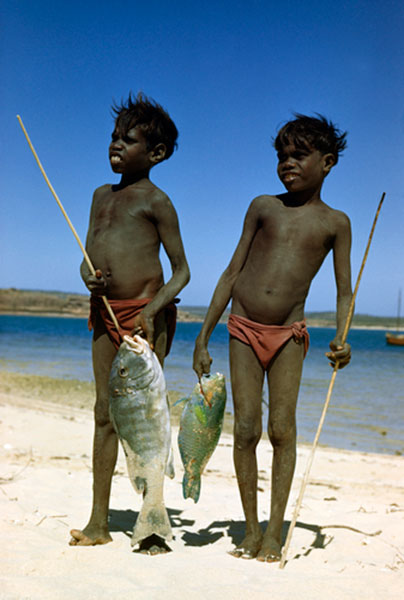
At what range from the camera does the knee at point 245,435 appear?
3500mm

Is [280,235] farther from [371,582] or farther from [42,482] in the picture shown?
[42,482]

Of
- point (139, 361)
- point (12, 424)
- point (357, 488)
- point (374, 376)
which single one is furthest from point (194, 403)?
point (374, 376)

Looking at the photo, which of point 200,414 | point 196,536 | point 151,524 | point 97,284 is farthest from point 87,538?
point 97,284

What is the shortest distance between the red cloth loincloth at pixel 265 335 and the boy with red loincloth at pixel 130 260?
0.49 m

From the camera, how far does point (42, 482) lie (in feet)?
16.8

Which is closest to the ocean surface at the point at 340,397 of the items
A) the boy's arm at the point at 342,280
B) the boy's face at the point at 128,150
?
the boy's arm at the point at 342,280

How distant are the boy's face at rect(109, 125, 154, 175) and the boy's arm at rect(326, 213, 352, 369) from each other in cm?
137

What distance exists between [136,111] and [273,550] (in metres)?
2.93

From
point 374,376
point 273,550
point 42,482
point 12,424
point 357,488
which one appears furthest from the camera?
point 374,376

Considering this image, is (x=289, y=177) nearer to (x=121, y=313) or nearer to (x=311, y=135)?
(x=311, y=135)

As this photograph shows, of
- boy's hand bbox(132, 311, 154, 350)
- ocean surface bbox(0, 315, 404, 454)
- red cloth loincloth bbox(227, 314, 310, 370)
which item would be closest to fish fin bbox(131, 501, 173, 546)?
boy's hand bbox(132, 311, 154, 350)

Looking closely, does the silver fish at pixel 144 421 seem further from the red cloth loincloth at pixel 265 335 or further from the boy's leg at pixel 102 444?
the red cloth loincloth at pixel 265 335

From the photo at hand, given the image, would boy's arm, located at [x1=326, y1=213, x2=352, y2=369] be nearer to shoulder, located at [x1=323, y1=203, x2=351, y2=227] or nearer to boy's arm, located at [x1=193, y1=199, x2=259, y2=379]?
shoulder, located at [x1=323, y1=203, x2=351, y2=227]

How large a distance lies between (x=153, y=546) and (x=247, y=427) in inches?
37.6
